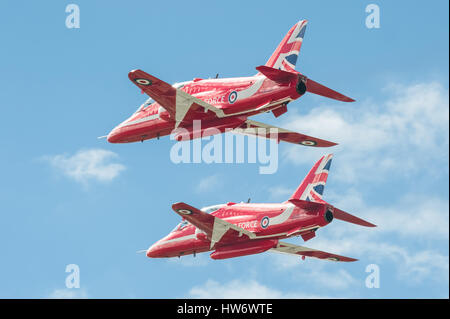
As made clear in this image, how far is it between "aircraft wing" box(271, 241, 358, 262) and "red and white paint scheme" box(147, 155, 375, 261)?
423cm

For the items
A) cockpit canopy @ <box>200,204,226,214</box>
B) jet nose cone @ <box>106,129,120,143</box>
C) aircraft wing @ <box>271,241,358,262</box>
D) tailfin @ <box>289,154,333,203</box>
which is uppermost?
jet nose cone @ <box>106,129,120,143</box>

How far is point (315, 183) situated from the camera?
78.8 metres

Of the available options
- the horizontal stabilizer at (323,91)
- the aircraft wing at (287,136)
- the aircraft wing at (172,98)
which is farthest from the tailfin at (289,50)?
the aircraft wing at (287,136)

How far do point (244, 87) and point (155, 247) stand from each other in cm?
1564

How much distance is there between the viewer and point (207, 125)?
259ft

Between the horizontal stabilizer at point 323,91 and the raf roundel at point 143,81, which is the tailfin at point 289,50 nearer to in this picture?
the horizontal stabilizer at point 323,91

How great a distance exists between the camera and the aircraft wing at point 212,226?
248 feet

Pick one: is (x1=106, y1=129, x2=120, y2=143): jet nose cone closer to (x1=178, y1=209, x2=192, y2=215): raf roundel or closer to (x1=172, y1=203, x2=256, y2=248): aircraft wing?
(x1=172, y1=203, x2=256, y2=248): aircraft wing

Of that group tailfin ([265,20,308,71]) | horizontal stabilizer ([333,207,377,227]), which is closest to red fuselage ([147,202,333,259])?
horizontal stabilizer ([333,207,377,227])

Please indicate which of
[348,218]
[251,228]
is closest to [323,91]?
[348,218]

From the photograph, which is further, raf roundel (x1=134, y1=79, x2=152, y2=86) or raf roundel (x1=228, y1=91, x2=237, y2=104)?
raf roundel (x1=228, y1=91, x2=237, y2=104)

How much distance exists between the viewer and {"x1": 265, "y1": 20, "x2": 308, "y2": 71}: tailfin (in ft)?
253

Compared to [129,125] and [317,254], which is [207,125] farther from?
[317,254]
